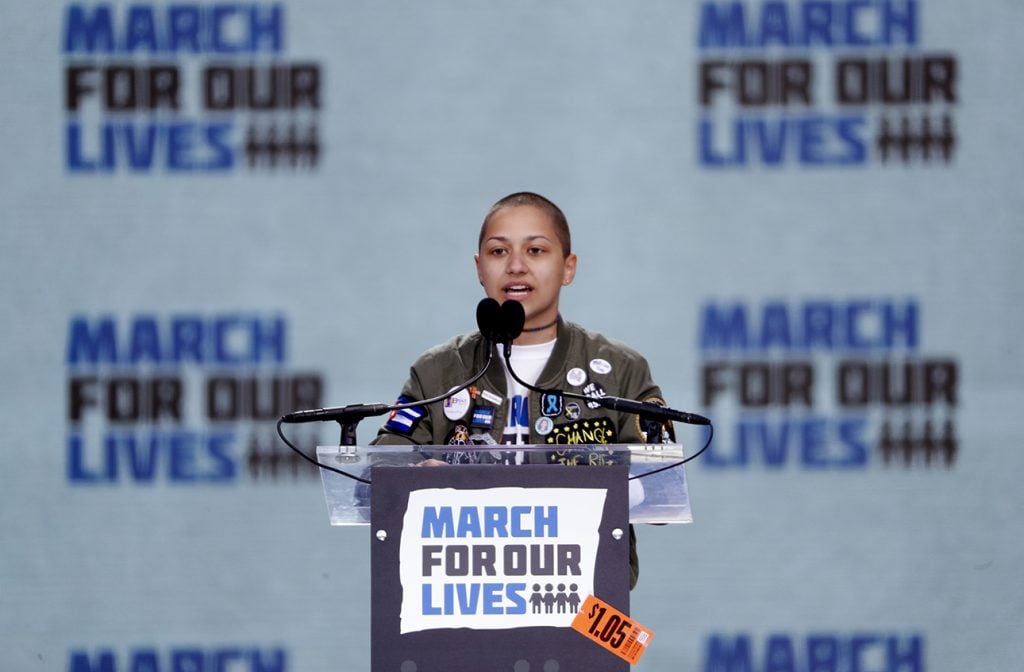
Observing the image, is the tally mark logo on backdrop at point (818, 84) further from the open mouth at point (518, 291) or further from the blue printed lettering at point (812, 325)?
the open mouth at point (518, 291)

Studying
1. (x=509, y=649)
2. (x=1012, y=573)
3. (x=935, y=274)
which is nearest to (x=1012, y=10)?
(x=935, y=274)

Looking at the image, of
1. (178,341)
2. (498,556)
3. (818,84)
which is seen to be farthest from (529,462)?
(818,84)

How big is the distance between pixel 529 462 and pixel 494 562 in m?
0.16

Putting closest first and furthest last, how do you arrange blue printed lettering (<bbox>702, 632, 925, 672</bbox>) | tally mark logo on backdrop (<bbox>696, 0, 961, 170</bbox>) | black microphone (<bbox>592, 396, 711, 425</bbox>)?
black microphone (<bbox>592, 396, 711, 425</bbox>) < blue printed lettering (<bbox>702, 632, 925, 672</bbox>) < tally mark logo on backdrop (<bbox>696, 0, 961, 170</bbox>)

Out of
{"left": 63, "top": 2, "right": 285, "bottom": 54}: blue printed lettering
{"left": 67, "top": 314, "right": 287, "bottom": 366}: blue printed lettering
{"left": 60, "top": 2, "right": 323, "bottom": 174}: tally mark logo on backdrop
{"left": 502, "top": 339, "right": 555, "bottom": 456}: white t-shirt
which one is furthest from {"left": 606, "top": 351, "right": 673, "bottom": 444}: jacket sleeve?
{"left": 63, "top": 2, "right": 285, "bottom": 54}: blue printed lettering

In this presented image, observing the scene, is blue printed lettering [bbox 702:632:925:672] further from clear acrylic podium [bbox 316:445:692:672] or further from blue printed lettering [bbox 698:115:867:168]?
clear acrylic podium [bbox 316:445:692:672]

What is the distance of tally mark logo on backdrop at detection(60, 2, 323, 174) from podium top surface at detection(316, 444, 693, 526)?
2.00m

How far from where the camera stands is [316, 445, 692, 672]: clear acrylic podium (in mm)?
1969

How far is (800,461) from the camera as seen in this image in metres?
3.81

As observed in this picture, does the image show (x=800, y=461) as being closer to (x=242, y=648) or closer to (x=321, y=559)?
(x=321, y=559)

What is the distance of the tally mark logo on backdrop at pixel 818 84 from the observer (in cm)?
387

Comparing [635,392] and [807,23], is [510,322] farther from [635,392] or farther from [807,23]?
[807,23]

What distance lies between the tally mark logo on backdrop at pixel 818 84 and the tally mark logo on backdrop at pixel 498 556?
6.88 ft

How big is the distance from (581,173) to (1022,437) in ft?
4.78
